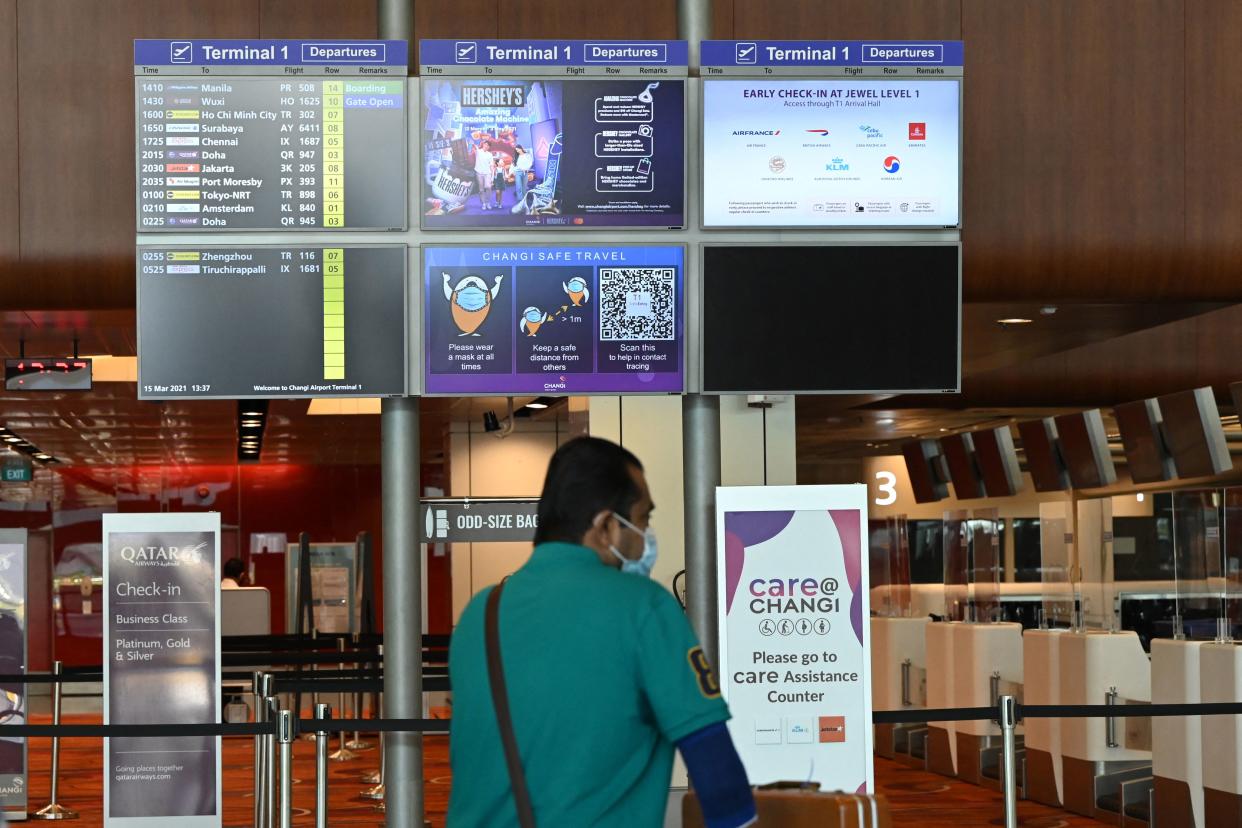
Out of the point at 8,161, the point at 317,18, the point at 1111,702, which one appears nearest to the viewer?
the point at 8,161

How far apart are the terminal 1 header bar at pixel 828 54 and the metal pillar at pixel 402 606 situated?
116 cm

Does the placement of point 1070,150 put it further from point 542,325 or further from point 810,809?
point 810,809

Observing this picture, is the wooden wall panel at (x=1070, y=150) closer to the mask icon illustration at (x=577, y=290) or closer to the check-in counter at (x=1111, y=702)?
the mask icon illustration at (x=577, y=290)

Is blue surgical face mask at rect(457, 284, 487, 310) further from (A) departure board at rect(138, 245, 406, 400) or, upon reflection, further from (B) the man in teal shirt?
(B) the man in teal shirt

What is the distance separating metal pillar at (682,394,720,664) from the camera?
213 inches

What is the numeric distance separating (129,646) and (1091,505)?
548 centimetres

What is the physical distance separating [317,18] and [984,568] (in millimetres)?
5456

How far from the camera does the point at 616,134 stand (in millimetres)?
5211

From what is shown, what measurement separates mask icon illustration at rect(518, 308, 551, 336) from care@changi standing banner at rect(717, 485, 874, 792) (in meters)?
0.86

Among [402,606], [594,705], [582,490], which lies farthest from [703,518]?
[594,705]

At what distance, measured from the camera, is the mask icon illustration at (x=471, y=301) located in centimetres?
518

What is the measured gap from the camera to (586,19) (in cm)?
652

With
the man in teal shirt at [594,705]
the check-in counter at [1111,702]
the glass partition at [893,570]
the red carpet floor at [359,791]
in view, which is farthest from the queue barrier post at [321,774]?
the glass partition at [893,570]

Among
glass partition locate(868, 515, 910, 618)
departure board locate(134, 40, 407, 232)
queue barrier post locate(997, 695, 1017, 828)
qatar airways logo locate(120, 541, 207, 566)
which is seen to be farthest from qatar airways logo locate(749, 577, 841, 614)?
glass partition locate(868, 515, 910, 618)
